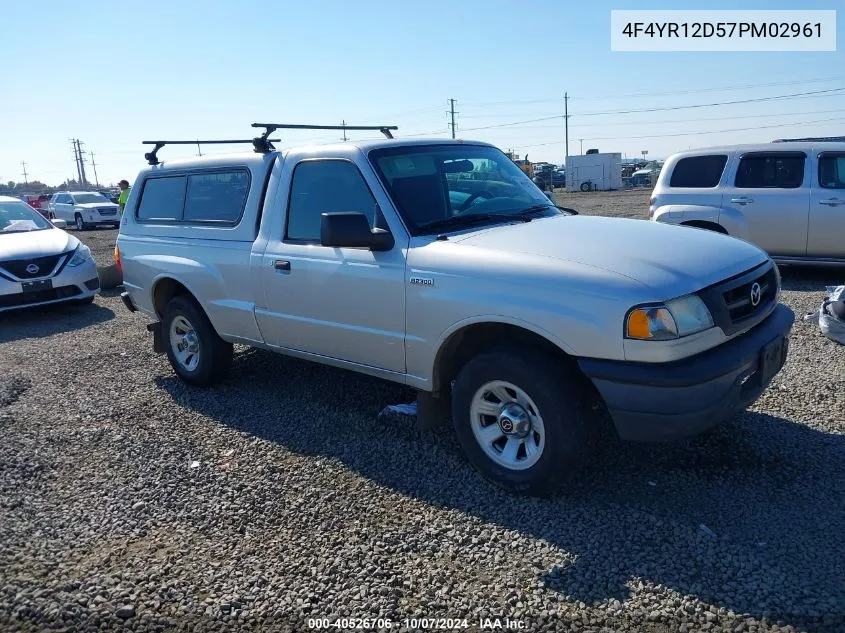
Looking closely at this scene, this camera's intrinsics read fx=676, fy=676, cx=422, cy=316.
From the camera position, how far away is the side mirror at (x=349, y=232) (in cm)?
381

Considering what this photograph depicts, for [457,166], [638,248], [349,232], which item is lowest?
[638,248]

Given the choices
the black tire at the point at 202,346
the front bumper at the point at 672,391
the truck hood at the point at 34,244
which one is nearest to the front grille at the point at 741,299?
the front bumper at the point at 672,391

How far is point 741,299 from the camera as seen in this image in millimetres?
3508

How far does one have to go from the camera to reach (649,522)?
3385mm

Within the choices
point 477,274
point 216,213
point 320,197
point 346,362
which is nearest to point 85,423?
point 216,213

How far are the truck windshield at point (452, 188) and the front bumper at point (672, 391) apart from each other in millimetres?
1381

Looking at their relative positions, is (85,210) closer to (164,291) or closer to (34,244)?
(34,244)

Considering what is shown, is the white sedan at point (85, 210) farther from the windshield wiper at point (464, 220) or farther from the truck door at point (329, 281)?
the windshield wiper at point (464, 220)

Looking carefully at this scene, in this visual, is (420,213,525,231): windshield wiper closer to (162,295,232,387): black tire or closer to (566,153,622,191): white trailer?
(162,295,232,387): black tire

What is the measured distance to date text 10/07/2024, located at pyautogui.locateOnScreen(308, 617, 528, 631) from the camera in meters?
2.75

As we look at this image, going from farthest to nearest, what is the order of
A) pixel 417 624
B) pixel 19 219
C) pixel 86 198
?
pixel 86 198 → pixel 19 219 → pixel 417 624

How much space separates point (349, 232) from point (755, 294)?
2239 mm

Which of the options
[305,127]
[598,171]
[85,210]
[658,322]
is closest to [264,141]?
[305,127]

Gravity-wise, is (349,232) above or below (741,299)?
above
